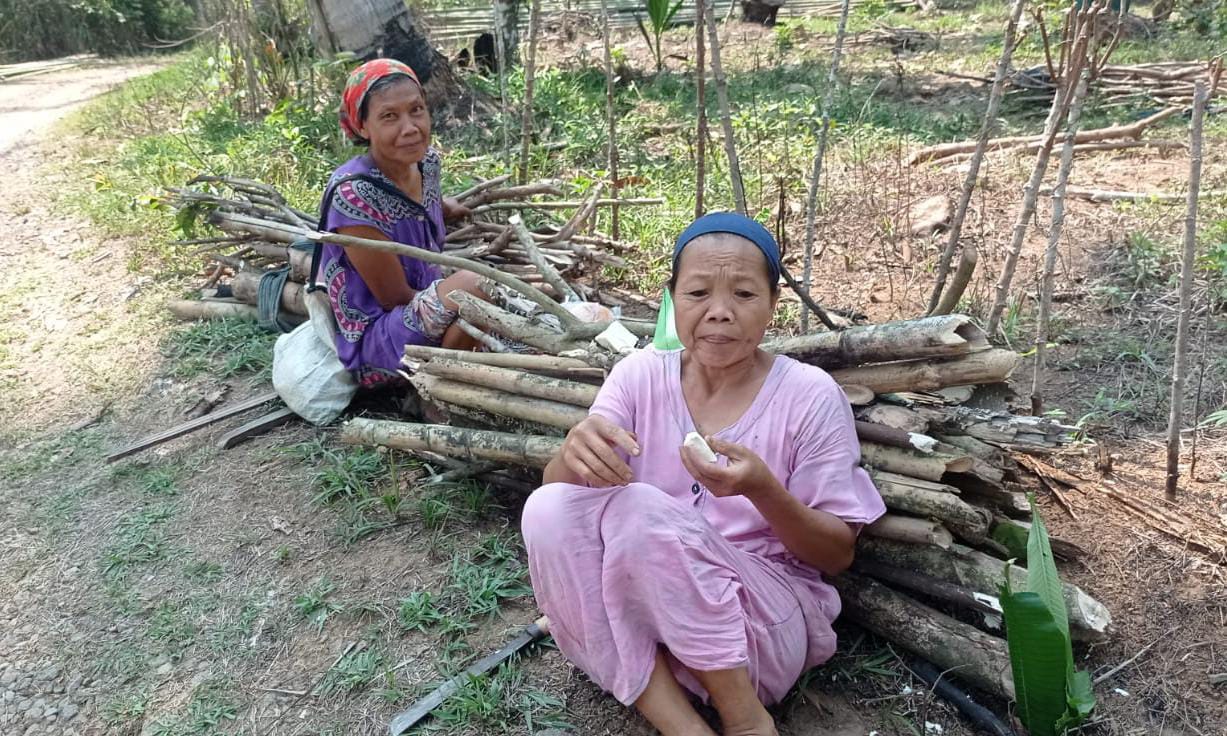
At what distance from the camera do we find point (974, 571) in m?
2.18

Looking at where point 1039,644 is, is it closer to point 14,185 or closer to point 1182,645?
point 1182,645

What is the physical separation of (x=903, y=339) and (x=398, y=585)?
1.68m

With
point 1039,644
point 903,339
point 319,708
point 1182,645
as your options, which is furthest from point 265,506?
point 1182,645

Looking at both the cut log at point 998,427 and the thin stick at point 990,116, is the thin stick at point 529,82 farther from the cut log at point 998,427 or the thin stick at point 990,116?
the cut log at point 998,427

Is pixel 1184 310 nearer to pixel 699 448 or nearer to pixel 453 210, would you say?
pixel 699 448

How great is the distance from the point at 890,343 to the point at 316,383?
241cm

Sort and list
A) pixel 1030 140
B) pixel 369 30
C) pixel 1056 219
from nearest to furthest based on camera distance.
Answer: pixel 1056 219 < pixel 1030 140 < pixel 369 30

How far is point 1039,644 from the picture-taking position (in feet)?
5.93

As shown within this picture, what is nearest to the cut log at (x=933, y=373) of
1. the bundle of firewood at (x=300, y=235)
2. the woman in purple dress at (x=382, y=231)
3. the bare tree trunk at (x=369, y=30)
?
the woman in purple dress at (x=382, y=231)

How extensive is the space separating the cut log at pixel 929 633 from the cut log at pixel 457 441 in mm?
964

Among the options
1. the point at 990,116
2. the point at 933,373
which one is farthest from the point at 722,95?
the point at 933,373

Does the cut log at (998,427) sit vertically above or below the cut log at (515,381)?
above

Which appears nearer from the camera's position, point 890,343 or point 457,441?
point 890,343

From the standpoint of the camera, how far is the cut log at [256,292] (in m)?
4.31
